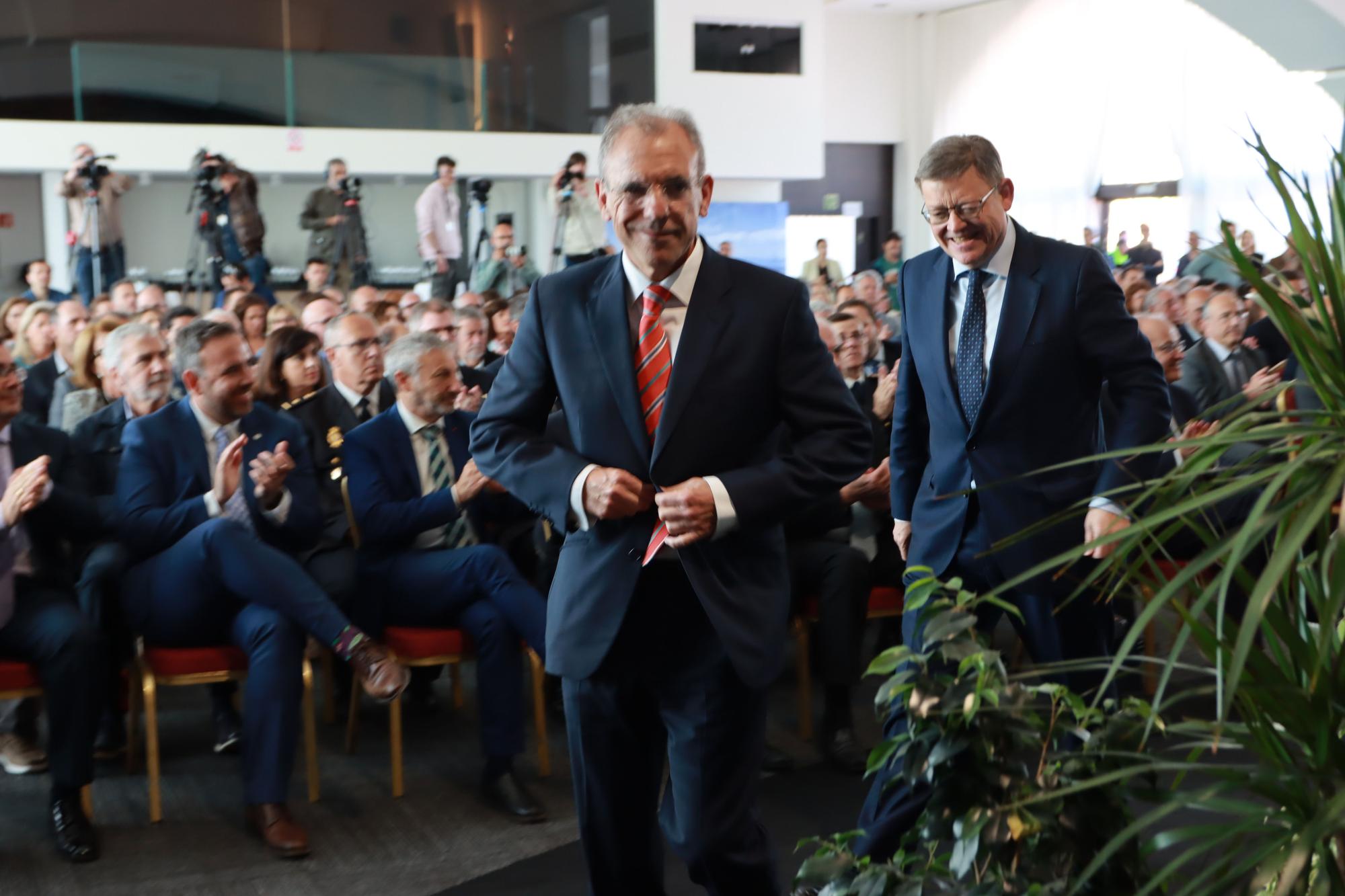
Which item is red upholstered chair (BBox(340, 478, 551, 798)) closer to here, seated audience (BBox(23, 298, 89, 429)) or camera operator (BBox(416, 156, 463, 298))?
seated audience (BBox(23, 298, 89, 429))

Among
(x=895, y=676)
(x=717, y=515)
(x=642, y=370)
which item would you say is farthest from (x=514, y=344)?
(x=895, y=676)

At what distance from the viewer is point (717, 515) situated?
191 centimetres

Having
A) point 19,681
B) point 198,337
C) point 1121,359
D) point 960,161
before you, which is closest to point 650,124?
point 960,161

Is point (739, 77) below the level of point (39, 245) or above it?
above

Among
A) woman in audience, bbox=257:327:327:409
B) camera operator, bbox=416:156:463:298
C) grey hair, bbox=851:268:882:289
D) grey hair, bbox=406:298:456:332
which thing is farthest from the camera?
camera operator, bbox=416:156:463:298

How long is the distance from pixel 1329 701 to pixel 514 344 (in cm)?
133

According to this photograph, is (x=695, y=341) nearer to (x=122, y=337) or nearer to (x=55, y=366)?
(x=122, y=337)

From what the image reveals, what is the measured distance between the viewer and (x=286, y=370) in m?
4.67

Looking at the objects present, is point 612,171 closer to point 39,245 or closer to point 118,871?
point 118,871

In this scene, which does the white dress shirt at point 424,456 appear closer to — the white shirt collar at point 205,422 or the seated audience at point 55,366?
the white shirt collar at point 205,422

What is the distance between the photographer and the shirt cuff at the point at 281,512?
3608mm

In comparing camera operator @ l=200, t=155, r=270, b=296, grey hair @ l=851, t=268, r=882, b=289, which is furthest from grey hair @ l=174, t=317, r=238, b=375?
grey hair @ l=851, t=268, r=882, b=289

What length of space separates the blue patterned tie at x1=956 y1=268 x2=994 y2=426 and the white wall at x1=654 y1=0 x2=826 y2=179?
41.6 feet

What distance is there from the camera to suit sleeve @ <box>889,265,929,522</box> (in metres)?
2.82
